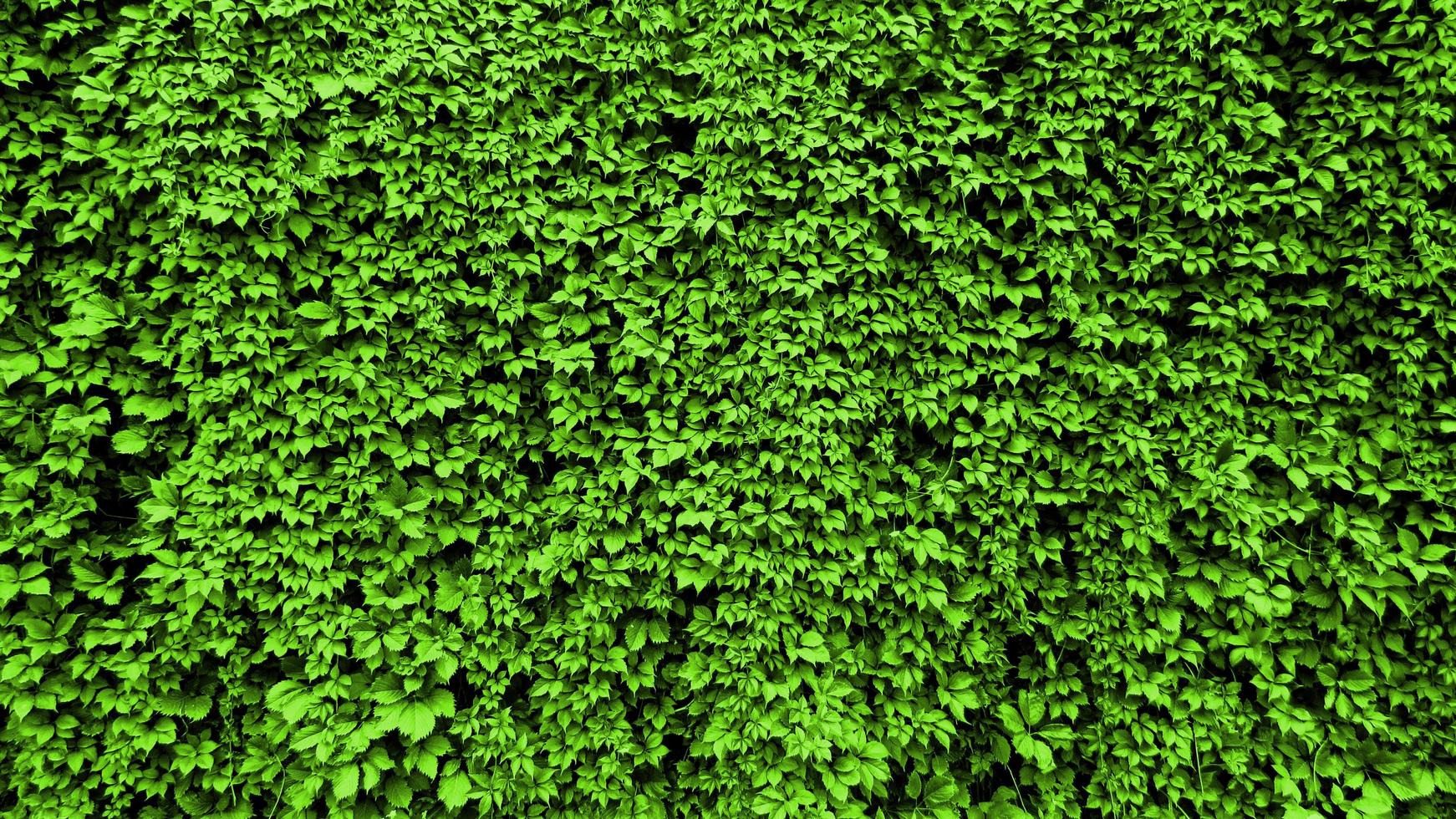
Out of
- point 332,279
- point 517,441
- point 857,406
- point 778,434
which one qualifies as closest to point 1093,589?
point 857,406

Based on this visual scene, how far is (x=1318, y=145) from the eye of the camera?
281 cm

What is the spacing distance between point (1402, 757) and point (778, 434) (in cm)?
282

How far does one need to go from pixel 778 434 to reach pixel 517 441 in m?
1.06

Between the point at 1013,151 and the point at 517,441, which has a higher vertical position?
the point at 1013,151

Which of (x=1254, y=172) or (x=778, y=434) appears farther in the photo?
(x=1254, y=172)

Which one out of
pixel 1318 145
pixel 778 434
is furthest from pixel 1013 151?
pixel 778 434

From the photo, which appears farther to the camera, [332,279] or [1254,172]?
[1254,172]

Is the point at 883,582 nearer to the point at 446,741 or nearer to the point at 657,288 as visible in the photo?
the point at 657,288

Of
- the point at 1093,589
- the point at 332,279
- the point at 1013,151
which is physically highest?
the point at 1013,151

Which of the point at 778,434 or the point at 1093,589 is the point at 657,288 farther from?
the point at 1093,589

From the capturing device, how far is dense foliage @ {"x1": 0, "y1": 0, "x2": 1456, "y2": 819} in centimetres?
267

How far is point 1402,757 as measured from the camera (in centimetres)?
274

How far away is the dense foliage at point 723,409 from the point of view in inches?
105

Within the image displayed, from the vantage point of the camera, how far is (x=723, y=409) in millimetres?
2721
